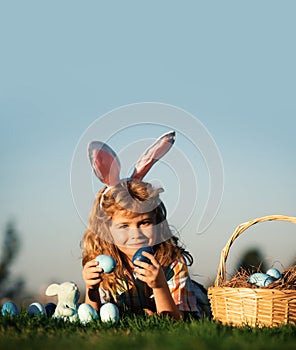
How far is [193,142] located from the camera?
4.46 meters

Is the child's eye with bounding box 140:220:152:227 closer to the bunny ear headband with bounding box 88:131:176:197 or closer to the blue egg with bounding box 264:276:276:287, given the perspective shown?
the bunny ear headband with bounding box 88:131:176:197

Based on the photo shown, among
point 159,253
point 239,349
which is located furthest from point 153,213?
point 239,349

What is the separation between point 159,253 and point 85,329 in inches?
53.9

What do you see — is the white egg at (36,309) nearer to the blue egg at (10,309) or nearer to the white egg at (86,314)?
the blue egg at (10,309)

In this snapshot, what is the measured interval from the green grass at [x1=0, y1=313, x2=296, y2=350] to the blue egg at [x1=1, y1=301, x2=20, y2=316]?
0.47 ft

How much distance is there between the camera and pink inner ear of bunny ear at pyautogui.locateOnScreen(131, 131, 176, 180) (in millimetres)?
4508

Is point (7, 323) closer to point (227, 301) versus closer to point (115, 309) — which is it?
point (115, 309)

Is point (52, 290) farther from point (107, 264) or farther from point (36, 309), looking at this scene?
point (107, 264)

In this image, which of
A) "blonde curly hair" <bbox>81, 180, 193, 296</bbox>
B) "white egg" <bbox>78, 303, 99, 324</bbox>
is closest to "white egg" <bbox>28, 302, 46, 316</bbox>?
"white egg" <bbox>78, 303, 99, 324</bbox>

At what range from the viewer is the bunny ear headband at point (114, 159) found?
4.45 metres

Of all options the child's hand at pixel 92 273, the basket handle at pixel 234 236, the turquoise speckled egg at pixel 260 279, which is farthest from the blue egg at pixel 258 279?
the child's hand at pixel 92 273

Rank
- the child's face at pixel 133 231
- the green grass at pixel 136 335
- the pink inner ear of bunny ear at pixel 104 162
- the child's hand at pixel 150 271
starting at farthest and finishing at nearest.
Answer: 1. the pink inner ear of bunny ear at pixel 104 162
2. the child's face at pixel 133 231
3. the child's hand at pixel 150 271
4. the green grass at pixel 136 335

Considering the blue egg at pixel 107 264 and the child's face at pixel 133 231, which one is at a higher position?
the child's face at pixel 133 231

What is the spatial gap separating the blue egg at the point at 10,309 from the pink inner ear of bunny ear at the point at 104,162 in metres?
1.18
